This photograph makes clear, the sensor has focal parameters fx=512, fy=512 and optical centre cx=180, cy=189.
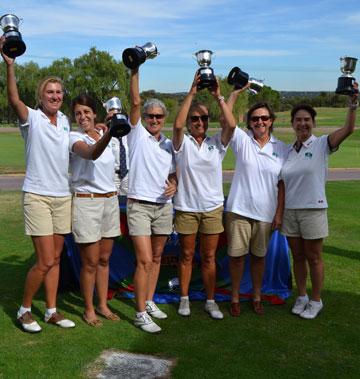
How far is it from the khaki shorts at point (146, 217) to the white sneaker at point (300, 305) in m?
1.54

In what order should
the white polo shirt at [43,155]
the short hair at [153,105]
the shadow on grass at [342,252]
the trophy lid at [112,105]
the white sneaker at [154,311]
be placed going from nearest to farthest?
the white polo shirt at [43,155]
the short hair at [153,105]
the white sneaker at [154,311]
the trophy lid at [112,105]
the shadow on grass at [342,252]

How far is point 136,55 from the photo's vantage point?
4320 mm

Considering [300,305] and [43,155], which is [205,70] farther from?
[300,305]

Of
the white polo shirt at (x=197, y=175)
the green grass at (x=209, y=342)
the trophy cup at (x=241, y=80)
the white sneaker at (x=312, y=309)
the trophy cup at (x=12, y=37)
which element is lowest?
the green grass at (x=209, y=342)

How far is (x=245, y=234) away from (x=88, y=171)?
158cm

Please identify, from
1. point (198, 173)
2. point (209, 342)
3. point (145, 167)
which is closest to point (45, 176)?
point (145, 167)

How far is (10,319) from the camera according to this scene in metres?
4.80

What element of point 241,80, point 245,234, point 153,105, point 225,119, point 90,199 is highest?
point 241,80

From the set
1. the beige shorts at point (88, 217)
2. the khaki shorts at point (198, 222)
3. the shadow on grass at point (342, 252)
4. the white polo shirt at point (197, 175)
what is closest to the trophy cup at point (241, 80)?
the white polo shirt at point (197, 175)

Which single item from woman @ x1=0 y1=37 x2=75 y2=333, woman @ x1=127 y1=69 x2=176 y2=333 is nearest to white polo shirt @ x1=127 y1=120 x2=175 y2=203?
woman @ x1=127 y1=69 x2=176 y2=333

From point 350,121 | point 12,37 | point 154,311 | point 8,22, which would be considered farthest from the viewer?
point 154,311

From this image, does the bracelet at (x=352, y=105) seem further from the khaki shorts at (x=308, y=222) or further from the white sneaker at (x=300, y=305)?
the white sneaker at (x=300, y=305)

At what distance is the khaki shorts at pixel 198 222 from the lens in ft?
15.7

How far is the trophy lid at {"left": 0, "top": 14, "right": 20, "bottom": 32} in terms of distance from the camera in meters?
4.01
